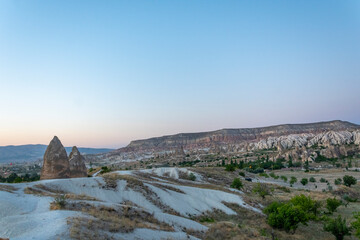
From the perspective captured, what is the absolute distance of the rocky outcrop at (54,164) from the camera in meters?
21.8

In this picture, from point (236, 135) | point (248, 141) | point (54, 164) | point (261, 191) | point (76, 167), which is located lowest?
point (261, 191)

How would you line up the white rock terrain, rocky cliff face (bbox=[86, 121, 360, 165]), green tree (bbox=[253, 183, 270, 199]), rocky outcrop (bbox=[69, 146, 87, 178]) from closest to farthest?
the white rock terrain, rocky outcrop (bbox=[69, 146, 87, 178]), green tree (bbox=[253, 183, 270, 199]), rocky cliff face (bbox=[86, 121, 360, 165])

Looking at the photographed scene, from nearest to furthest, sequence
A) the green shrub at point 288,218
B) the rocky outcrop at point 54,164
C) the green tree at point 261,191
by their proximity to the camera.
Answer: the green shrub at point 288,218 → the rocky outcrop at point 54,164 → the green tree at point 261,191

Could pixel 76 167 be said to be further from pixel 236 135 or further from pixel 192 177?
pixel 236 135

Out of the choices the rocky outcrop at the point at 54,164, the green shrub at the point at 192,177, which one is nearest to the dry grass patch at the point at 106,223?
the rocky outcrop at the point at 54,164

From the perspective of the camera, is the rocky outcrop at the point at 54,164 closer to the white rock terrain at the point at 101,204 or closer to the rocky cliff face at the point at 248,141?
the white rock terrain at the point at 101,204

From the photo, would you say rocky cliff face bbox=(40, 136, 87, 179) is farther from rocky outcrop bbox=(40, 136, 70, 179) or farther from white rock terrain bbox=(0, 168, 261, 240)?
white rock terrain bbox=(0, 168, 261, 240)

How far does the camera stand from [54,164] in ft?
72.1

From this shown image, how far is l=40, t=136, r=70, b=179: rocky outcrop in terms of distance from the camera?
860 inches

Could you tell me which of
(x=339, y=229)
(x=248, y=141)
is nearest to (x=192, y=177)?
(x=339, y=229)

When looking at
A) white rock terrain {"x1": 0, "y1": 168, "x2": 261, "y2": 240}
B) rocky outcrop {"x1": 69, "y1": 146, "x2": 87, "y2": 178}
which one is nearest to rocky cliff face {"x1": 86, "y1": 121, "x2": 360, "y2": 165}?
white rock terrain {"x1": 0, "y1": 168, "x2": 261, "y2": 240}

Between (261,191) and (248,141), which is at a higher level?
(248,141)

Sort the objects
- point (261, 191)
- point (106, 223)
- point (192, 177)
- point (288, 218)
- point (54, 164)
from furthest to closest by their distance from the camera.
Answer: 1. point (192, 177)
2. point (261, 191)
3. point (54, 164)
4. point (288, 218)
5. point (106, 223)

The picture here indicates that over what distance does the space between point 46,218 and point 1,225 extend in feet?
4.40
